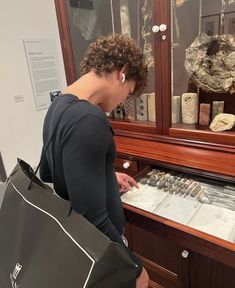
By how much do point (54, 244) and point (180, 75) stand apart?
980 mm

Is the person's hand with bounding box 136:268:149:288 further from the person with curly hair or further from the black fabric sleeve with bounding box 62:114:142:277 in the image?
the black fabric sleeve with bounding box 62:114:142:277

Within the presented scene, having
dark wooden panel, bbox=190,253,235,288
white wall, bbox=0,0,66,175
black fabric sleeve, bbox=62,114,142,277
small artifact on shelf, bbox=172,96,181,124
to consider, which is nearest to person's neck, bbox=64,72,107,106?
black fabric sleeve, bbox=62,114,142,277

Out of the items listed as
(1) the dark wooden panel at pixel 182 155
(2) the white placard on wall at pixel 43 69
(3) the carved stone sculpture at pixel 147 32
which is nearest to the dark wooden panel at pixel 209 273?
(1) the dark wooden panel at pixel 182 155

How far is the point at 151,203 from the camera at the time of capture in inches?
35.2

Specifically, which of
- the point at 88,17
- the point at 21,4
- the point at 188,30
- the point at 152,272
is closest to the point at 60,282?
the point at 152,272

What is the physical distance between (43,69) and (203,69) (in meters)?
1.32

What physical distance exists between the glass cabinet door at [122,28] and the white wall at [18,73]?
57 cm

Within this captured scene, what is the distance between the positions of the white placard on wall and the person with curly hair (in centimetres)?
130

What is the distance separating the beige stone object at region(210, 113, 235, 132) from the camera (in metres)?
1.11

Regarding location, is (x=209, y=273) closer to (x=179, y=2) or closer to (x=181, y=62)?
(x=181, y=62)

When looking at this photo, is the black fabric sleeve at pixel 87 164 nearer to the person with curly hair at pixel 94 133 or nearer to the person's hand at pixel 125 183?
the person with curly hair at pixel 94 133

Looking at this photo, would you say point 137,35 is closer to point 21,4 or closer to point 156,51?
point 156,51

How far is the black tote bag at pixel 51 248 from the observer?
471 millimetres

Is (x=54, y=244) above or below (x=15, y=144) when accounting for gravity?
above
